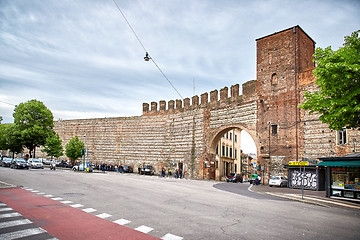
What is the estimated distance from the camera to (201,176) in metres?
35.5

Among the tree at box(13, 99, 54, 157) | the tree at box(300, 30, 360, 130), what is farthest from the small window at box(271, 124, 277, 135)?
the tree at box(13, 99, 54, 157)

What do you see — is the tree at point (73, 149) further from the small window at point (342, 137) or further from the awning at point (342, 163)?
the awning at point (342, 163)

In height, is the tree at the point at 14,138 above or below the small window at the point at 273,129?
below

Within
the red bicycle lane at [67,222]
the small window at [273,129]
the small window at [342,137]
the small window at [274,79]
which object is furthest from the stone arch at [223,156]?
the red bicycle lane at [67,222]

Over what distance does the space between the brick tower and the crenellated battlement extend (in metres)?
1.34

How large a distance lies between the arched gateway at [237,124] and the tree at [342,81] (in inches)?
520

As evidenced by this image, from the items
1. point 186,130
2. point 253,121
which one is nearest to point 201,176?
point 186,130

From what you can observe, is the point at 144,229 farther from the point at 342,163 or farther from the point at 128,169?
the point at 128,169

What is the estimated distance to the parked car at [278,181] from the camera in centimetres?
2553

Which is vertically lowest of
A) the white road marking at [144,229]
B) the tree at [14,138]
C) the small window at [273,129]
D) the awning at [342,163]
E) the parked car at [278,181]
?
the parked car at [278,181]

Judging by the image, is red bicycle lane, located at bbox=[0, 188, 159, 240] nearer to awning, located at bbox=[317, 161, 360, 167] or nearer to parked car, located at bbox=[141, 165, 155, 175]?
awning, located at bbox=[317, 161, 360, 167]

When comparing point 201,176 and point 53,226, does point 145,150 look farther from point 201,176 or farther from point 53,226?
point 53,226

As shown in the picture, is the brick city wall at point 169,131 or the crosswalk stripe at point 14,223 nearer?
the crosswalk stripe at point 14,223

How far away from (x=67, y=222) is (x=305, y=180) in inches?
840
